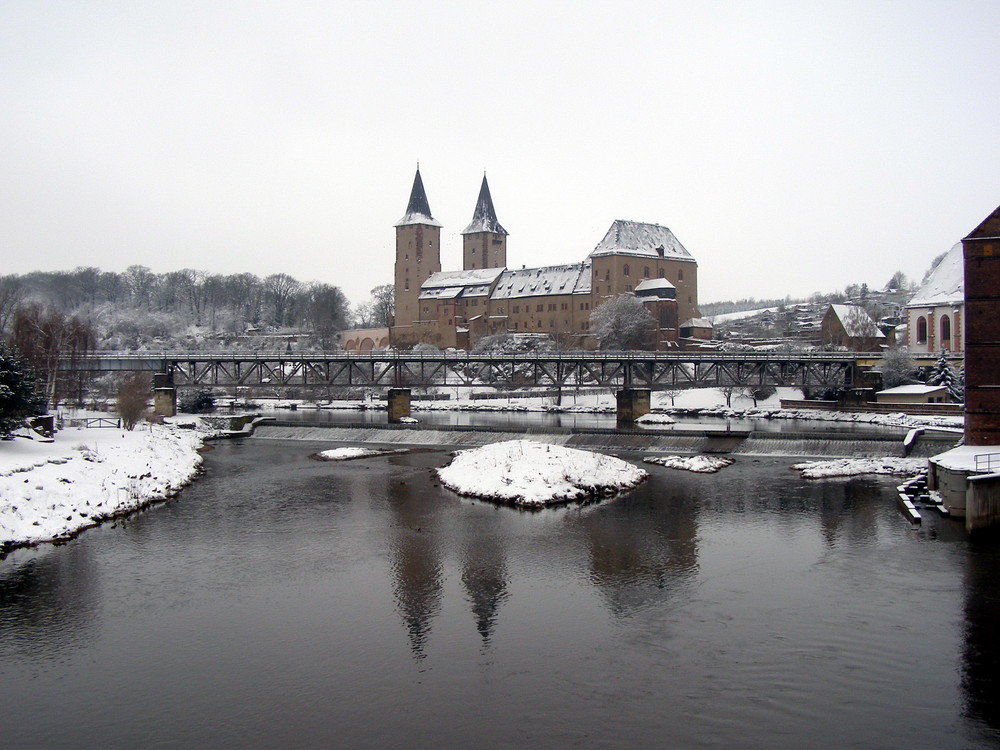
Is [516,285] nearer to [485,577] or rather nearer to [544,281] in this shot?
[544,281]

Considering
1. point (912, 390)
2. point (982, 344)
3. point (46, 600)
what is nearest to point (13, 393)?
point (46, 600)

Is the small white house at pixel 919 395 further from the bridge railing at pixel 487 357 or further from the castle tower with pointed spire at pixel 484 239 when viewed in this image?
the castle tower with pointed spire at pixel 484 239

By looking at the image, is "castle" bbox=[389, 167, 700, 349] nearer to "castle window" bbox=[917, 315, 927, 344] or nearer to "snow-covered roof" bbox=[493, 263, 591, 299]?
"snow-covered roof" bbox=[493, 263, 591, 299]

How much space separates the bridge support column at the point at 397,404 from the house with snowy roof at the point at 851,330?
171 feet

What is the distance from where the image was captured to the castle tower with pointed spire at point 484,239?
149625 millimetres

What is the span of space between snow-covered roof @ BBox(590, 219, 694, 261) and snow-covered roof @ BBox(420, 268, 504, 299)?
2274cm

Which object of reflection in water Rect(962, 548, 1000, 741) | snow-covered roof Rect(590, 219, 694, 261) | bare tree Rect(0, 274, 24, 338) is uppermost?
snow-covered roof Rect(590, 219, 694, 261)

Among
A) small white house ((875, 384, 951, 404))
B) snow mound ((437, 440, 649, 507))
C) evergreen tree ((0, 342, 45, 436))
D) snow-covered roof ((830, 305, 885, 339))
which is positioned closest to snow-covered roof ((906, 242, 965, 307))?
snow-covered roof ((830, 305, 885, 339))

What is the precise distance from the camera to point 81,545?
2602cm

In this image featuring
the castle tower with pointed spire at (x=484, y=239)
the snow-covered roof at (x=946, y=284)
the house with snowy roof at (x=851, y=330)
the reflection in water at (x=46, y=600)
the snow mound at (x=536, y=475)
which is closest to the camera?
the reflection in water at (x=46, y=600)

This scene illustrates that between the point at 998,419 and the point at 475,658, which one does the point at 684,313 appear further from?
the point at 475,658

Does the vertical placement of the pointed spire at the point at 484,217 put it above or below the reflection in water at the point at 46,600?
above

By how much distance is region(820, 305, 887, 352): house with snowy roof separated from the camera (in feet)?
308

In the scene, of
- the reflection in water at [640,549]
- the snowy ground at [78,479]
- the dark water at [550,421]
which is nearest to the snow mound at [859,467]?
the reflection in water at [640,549]
